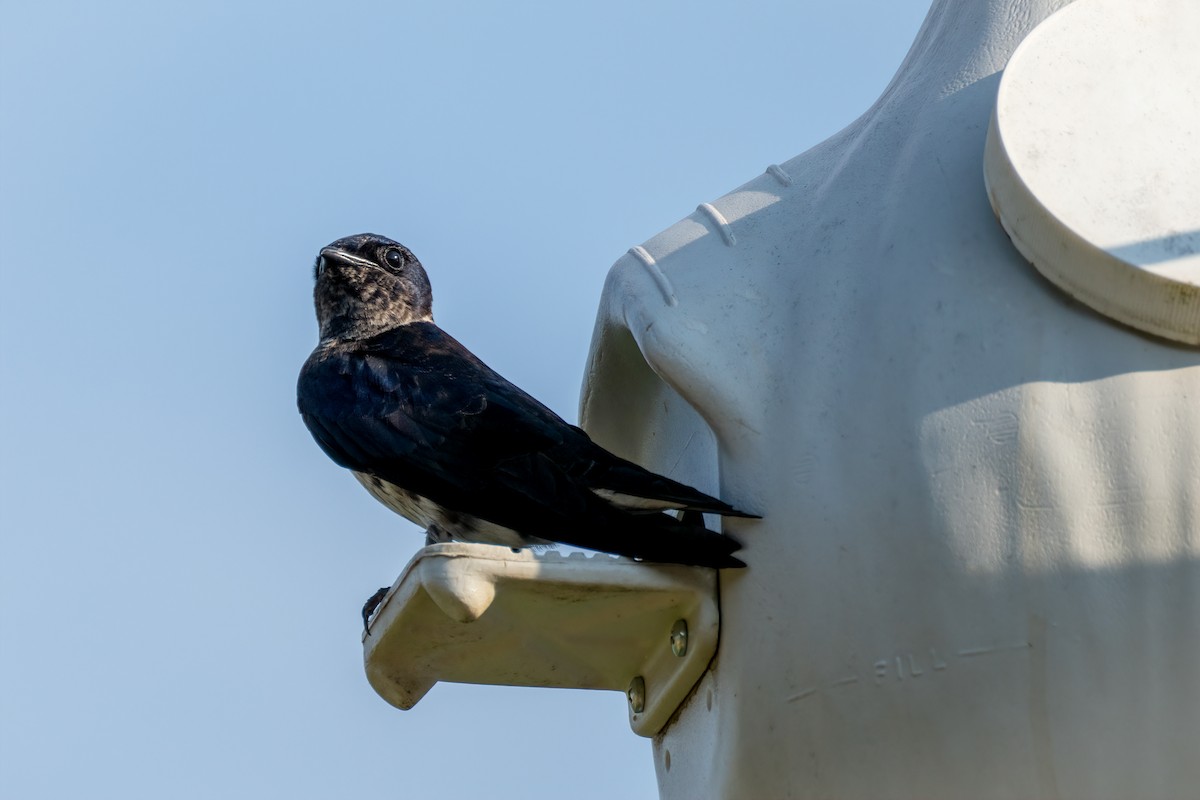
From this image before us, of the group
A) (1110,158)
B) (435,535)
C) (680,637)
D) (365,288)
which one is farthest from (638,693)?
(365,288)

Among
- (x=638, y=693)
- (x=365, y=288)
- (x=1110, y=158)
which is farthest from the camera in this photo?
(x=365, y=288)

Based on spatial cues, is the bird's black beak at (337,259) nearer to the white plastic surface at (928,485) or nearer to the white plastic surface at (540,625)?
the white plastic surface at (928,485)

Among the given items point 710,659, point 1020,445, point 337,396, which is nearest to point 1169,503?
point 1020,445

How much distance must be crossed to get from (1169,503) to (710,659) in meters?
1.28

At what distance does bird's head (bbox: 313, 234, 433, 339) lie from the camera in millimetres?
7309

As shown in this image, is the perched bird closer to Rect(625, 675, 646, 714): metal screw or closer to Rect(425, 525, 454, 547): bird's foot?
Rect(425, 525, 454, 547): bird's foot

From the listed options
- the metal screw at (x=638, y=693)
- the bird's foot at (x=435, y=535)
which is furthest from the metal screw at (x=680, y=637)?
the bird's foot at (x=435, y=535)

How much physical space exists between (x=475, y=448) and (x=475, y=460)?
0.15 feet

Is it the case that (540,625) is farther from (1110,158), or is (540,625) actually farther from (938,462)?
(1110,158)

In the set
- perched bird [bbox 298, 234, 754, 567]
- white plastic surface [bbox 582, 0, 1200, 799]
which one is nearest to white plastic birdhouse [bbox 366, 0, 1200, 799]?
white plastic surface [bbox 582, 0, 1200, 799]

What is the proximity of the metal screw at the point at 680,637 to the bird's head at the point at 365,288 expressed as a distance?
2.25 metres

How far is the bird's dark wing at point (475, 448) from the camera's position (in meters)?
5.10

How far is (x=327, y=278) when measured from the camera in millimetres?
7395

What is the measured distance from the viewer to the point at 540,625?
17.2 ft
